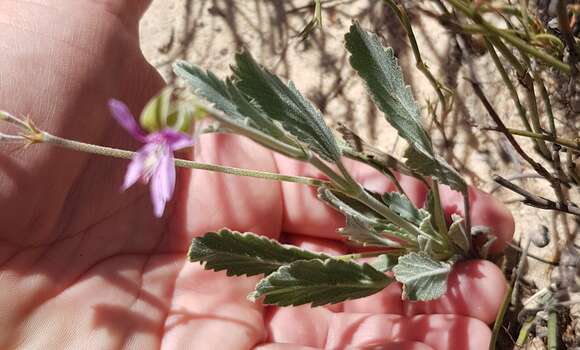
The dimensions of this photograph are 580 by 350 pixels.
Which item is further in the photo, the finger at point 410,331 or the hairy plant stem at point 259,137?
the finger at point 410,331

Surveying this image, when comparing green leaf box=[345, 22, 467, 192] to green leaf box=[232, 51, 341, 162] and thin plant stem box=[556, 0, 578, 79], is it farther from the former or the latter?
thin plant stem box=[556, 0, 578, 79]

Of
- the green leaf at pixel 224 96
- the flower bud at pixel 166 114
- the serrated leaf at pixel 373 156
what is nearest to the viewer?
the flower bud at pixel 166 114

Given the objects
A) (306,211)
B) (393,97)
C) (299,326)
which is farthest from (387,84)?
(299,326)

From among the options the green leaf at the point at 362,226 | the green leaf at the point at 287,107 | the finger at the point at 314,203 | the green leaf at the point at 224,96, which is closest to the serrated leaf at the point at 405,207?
the green leaf at the point at 362,226

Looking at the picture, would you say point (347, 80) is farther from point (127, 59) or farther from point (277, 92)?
point (277, 92)

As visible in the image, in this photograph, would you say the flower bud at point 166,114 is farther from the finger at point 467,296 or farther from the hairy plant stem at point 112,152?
the finger at point 467,296

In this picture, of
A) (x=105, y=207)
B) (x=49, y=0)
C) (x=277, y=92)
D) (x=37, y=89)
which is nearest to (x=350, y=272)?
(x=277, y=92)
